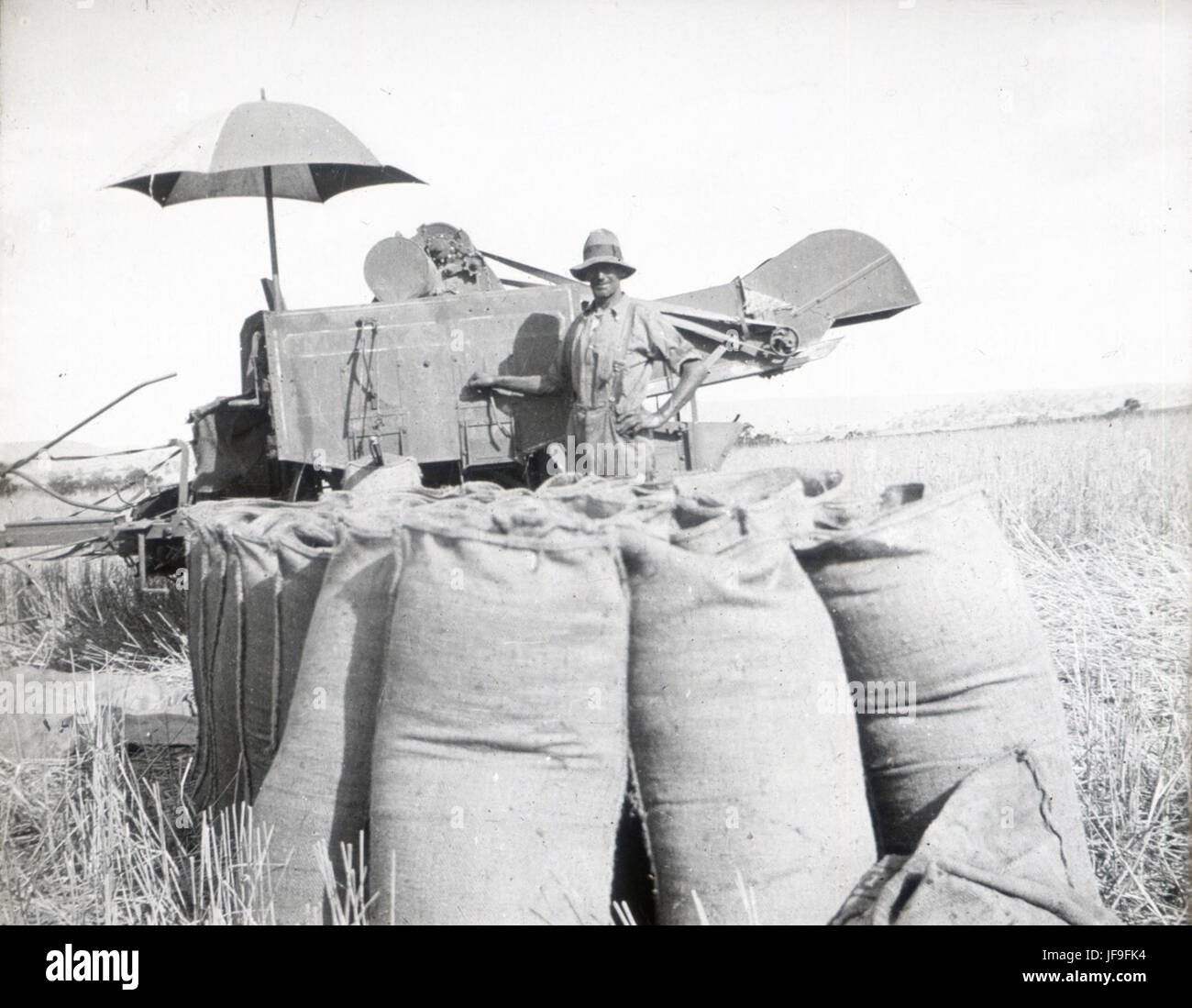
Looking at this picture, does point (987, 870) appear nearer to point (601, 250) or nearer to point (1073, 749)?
point (1073, 749)

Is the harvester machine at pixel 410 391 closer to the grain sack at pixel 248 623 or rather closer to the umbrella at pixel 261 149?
the umbrella at pixel 261 149

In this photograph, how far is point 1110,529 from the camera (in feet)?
21.3

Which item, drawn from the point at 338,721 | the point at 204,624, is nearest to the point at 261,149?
the point at 204,624

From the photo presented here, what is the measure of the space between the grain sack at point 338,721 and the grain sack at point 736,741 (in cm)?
67

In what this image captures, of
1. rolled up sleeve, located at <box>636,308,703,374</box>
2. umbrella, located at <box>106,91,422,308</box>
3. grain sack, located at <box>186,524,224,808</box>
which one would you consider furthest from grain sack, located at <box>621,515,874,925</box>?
umbrella, located at <box>106,91,422,308</box>

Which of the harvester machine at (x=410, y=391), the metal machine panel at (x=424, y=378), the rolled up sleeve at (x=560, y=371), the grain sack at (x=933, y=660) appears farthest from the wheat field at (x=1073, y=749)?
the metal machine panel at (x=424, y=378)

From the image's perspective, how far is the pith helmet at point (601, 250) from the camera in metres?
4.68

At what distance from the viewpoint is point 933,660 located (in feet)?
8.32

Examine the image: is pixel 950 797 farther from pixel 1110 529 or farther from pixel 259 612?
pixel 1110 529

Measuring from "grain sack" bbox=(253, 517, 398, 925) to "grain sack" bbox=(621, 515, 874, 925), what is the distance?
667 millimetres

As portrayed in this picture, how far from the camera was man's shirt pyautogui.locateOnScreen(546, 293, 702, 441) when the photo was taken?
474cm

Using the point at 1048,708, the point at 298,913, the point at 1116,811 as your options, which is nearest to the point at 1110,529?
the point at 1116,811

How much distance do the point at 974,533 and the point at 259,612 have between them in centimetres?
202

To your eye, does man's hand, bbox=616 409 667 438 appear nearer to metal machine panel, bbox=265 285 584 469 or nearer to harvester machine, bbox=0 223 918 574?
harvester machine, bbox=0 223 918 574
